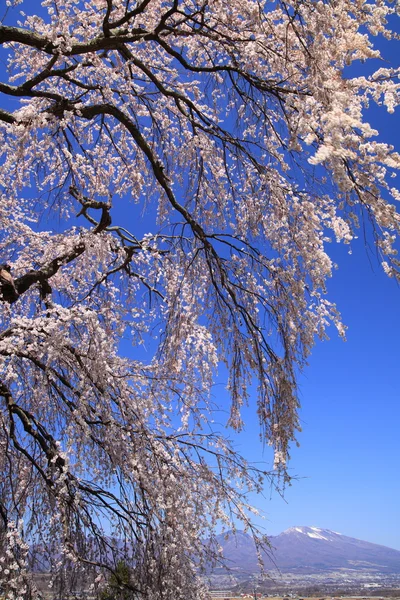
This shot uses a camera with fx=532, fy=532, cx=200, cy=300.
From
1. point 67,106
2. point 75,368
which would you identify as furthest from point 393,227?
point 67,106

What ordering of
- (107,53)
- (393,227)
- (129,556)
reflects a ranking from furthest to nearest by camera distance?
(107,53) < (129,556) < (393,227)

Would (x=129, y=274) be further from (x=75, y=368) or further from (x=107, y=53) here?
(x=107, y=53)

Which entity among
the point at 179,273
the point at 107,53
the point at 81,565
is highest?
the point at 107,53

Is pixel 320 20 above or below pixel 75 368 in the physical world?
above

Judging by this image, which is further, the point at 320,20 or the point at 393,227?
the point at 320,20

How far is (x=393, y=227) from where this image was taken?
9.87 feet

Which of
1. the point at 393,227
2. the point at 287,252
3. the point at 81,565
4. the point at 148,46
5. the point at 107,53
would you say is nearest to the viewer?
the point at 393,227

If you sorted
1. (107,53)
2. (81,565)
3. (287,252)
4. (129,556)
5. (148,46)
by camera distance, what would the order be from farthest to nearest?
(148,46) → (107,53) → (287,252) → (129,556) → (81,565)

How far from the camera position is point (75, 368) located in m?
4.42

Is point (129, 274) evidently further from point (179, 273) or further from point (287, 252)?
point (287, 252)

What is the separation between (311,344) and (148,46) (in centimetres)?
396

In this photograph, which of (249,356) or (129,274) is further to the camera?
(129,274)

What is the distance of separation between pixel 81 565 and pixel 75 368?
58.2 inches

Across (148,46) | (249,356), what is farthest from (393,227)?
(148,46)
